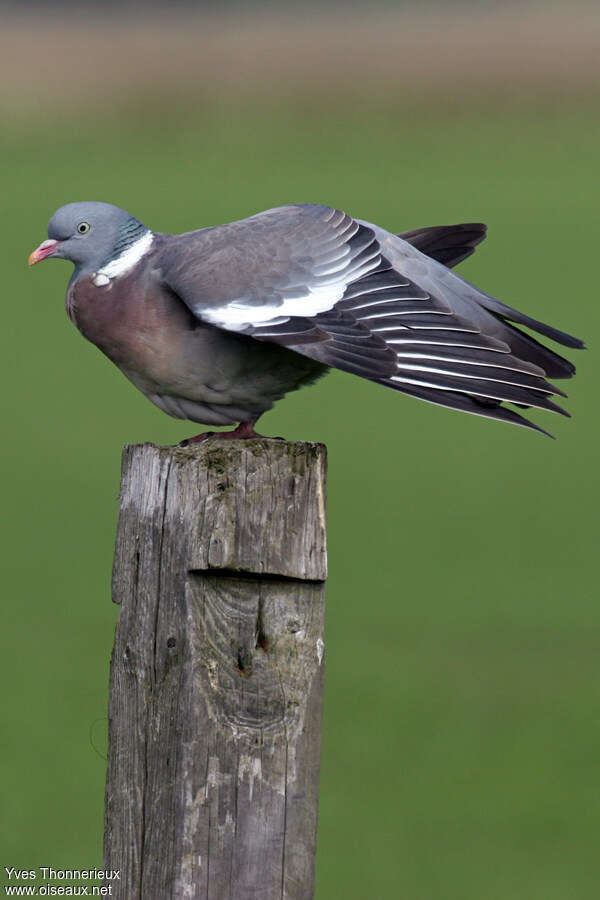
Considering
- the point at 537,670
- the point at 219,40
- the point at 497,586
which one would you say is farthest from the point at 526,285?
the point at 219,40

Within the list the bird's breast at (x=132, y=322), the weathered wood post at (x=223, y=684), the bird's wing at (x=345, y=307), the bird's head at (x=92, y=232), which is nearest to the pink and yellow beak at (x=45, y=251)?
the bird's head at (x=92, y=232)

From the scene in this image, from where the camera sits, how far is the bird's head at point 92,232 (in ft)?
20.7

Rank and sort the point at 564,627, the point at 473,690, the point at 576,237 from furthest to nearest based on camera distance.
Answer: the point at 576,237 → the point at 564,627 → the point at 473,690

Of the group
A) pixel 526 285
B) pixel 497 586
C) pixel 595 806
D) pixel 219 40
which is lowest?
pixel 595 806

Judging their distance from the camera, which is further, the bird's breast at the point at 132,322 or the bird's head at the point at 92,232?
the bird's head at the point at 92,232

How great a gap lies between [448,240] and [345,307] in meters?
1.33

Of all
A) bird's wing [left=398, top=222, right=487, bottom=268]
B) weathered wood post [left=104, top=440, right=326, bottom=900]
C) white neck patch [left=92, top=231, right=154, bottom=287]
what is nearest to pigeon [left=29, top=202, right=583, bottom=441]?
white neck patch [left=92, top=231, right=154, bottom=287]

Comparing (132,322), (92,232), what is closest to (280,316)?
(132,322)

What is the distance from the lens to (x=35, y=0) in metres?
42.3

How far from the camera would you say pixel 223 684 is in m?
4.08

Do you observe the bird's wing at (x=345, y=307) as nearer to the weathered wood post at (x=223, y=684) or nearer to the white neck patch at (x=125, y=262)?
the white neck patch at (x=125, y=262)

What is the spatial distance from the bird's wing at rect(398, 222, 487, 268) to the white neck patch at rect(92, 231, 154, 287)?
1236 millimetres

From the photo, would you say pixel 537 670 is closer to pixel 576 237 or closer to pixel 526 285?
pixel 526 285

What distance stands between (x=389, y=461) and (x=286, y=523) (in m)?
15.4
